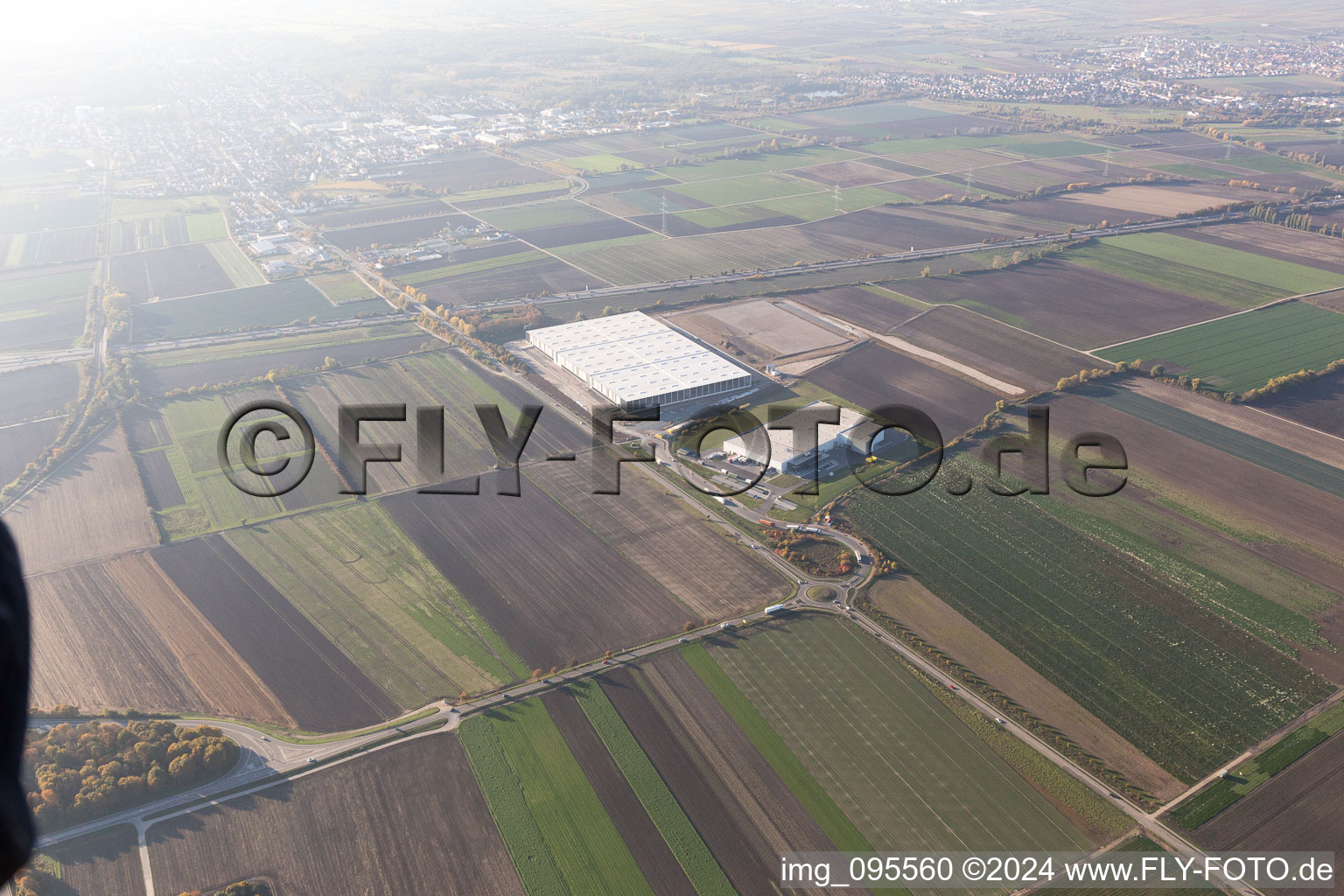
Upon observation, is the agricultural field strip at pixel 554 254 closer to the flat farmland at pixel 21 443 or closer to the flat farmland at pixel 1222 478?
the flat farmland at pixel 21 443

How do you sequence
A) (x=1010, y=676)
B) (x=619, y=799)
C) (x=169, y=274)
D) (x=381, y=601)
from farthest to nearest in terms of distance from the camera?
(x=169, y=274) → (x=381, y=601) → (x=1010, y=676) → (x=619, y=799)

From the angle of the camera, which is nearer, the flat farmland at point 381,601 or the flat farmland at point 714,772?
the flat farmland at point 714,772

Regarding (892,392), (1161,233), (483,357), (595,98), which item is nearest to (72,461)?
(483,357)

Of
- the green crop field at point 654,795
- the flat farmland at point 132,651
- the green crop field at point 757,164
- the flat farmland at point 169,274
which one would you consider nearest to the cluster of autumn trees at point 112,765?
the flat farmland at point 132,651

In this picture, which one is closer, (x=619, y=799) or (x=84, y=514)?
(x=619, y=799)

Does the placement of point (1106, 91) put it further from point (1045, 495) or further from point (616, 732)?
point (616, 732)

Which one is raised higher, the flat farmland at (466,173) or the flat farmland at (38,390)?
the flat farmland at (466,173)

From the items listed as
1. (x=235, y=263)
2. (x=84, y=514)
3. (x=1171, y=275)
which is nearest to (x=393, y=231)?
(x=235, y=263)

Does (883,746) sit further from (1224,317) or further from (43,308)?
(43,308)
